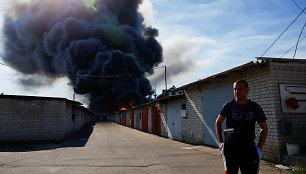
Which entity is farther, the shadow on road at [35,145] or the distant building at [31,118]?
the distant building at [31,118]

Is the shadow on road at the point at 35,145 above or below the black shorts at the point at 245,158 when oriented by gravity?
below

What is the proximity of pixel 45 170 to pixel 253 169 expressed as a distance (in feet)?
16.2

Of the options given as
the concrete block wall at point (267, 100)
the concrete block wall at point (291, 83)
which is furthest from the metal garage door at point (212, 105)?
the concrete block wall at point (291, 83)

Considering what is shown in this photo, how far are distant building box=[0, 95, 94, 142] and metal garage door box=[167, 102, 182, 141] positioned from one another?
7.34 meters

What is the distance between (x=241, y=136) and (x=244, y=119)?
21 centimetres

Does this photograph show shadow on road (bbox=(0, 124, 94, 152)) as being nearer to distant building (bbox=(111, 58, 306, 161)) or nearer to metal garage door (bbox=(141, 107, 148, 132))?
distant building (bbox=(111, 58, 306, 161))

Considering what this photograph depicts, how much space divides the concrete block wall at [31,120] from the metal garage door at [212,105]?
938 centimetres

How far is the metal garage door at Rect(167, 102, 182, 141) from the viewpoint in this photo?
13308 millimetres

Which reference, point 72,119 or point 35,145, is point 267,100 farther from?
point 72,119

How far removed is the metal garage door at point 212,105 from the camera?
8.57 m

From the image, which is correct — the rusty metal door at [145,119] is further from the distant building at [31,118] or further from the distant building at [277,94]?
the distant building at [277,94]

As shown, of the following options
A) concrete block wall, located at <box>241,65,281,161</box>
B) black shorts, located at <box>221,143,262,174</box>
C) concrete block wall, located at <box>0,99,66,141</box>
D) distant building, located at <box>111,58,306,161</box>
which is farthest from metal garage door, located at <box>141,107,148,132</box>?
black shorts, located at <box>221,143,262,174</box>

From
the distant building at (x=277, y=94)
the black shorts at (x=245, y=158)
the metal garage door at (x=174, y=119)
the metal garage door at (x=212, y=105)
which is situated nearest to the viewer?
the black shorts at (x=245, y=158)

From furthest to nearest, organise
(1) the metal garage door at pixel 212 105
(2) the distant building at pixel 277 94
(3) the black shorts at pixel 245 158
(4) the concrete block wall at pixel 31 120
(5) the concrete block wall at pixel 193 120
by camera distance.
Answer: (4) the concrete block wall at pixel 31 120, (5) the concrete block wall at pixel 193 120, (1) the metal garage door at pixel 212 105, (2) the distant building at pixel 277 94, (3) the black shorts at pixel 245 158
